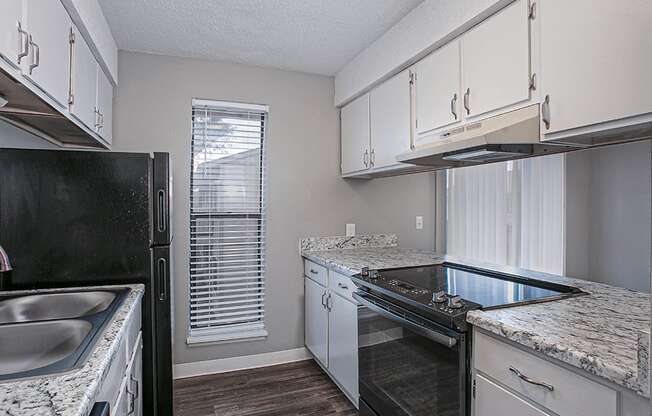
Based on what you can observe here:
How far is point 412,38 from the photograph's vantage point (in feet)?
7.25

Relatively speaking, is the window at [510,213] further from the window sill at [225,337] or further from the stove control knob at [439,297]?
the window sill at [225,337]

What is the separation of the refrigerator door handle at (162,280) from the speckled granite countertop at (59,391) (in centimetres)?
104

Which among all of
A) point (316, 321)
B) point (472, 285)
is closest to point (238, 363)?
point (316, 321)

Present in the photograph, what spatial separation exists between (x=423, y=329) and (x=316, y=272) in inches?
57.2

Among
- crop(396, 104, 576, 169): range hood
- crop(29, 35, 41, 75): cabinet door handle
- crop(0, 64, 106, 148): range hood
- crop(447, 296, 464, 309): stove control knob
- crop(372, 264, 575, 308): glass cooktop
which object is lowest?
crop(372, 264, 575, 308): glass cooktop

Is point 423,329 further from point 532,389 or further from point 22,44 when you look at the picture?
point 22,44

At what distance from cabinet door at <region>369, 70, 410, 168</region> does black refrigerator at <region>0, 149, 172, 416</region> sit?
1406 millimetres

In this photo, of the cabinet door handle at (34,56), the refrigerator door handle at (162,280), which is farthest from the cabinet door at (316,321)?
the cabinet door handle at (34,56)

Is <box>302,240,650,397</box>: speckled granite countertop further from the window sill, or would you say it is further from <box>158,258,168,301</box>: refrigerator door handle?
the window sill

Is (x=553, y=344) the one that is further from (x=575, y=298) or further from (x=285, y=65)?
(x=285, y=65)

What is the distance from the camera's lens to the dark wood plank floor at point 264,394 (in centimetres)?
242

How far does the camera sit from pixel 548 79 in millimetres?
1453

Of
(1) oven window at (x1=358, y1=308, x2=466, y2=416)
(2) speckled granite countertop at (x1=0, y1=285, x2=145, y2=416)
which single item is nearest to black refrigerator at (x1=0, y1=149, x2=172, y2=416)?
(2) speckled granite countertop at (x1=0, y1=285, x2=145, y2=416)

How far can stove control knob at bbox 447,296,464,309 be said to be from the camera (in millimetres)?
1453
